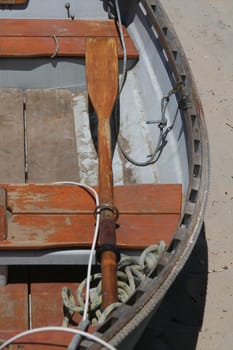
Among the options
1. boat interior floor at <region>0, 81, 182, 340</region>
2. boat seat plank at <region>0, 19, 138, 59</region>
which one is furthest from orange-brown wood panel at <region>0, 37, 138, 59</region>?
boat interior floor at <region>0, 81, 182, 340</region>

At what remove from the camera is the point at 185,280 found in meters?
3.97

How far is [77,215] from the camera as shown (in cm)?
323

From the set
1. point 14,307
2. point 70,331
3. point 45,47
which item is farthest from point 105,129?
point 70,331

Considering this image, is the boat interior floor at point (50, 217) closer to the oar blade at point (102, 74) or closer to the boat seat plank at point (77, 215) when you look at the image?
the boat seat plank at point (77, 215)

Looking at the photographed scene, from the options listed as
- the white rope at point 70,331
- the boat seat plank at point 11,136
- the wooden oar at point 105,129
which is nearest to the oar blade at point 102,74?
the wooden oar at point 105,129

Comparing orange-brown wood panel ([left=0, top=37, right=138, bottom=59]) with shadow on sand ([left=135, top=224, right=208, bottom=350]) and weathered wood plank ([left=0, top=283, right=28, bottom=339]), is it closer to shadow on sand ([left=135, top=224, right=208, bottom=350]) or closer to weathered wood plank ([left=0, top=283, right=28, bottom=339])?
shadow on sand ([left=135, top=224, right=208, bottom=350])

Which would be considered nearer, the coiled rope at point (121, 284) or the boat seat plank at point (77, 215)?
the coiled rope at point (121, 284)

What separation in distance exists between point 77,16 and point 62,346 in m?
2.42

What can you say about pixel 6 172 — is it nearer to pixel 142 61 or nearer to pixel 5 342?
pixel 142 61

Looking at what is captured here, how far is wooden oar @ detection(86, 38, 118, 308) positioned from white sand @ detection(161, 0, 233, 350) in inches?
37.2

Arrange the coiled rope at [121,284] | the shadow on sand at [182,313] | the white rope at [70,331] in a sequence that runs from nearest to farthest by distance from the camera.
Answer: the white rope at [70,331], the coiled rope at [121,284], the shadow on sand at [182,313]

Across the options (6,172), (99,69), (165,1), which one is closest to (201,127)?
(99,69)

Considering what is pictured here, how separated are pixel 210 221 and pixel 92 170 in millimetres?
877

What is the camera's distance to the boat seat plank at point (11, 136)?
12.1ft
